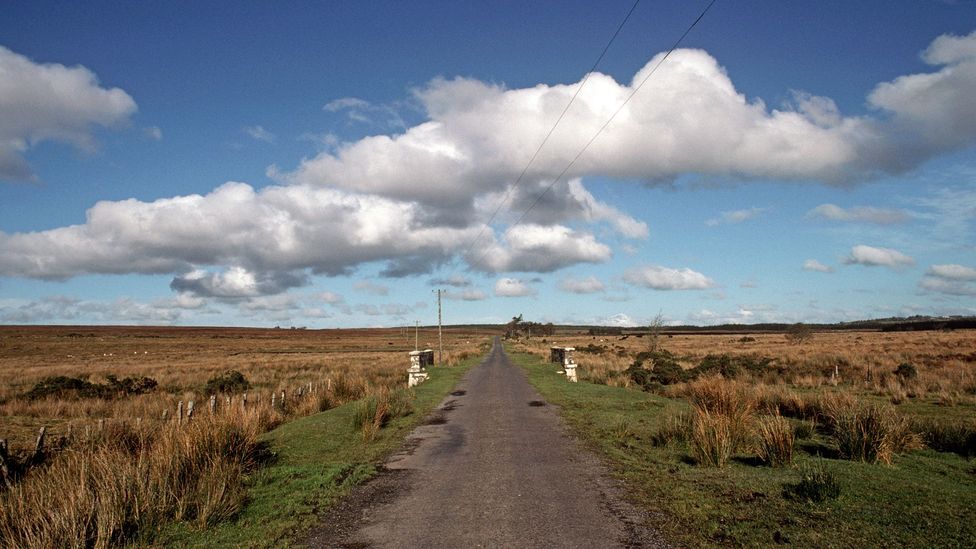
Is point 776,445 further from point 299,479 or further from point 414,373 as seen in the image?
point 414,373

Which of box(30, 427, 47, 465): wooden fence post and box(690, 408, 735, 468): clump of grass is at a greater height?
box(690, 408, 735, 468): clump of grass

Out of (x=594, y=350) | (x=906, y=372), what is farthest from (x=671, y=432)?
(x=594, y=350)

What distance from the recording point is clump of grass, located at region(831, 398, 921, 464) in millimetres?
9391

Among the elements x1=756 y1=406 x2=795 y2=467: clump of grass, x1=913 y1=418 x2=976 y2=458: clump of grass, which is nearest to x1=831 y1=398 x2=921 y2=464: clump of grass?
x1=913 y1=418 x2=976 y2=458: clump of grass

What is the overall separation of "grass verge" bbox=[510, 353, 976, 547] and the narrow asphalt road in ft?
2.00

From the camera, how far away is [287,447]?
11602 mm

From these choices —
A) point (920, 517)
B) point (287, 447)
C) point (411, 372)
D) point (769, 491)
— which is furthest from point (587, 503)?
point (411, 372)

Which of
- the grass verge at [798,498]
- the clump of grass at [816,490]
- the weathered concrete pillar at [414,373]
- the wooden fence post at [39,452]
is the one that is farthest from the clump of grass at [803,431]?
the weathered concrete pillar at [414,373]

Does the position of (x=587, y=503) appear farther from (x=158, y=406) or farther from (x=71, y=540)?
(x=158, y=406)

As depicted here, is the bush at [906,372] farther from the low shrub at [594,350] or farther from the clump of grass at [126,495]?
the low shrub at [594,350]

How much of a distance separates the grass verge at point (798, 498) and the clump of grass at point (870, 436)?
0.27 m

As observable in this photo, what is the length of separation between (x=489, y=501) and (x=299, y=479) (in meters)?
3.19

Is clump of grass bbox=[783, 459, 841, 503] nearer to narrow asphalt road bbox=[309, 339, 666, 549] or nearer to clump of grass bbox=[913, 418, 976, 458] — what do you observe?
narrow asphalt road bbox=[309, 339, 666, 549]

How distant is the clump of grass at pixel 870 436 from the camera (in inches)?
370
